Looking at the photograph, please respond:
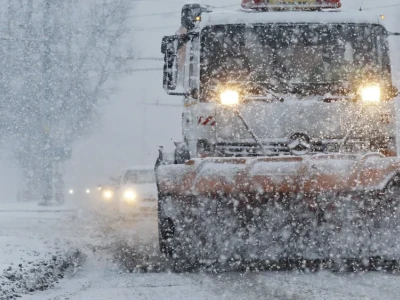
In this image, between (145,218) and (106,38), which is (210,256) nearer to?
(145,218)

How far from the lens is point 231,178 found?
24.3 ft

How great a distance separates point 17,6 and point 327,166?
95.1 ft

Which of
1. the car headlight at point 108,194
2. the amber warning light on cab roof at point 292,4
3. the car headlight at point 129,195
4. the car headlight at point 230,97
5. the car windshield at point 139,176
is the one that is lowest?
the car headlight at point 108,194

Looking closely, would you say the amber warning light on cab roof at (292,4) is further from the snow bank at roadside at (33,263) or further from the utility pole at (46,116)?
the utility pole at (46,116)

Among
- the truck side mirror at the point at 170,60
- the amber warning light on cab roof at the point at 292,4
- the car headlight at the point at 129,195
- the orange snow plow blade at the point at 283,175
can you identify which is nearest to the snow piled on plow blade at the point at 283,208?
the orange snow plow blade at the point at 283,175

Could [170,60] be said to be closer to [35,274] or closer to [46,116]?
[35,274]

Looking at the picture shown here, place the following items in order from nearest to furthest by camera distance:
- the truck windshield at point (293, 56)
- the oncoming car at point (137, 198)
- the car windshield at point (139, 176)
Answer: the truck windshield at point (293, 56) → the oncoming car at point (137, 198) → the car windshield at point (139, 176)

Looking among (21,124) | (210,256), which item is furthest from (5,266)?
(21,124)

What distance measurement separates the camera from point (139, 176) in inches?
709

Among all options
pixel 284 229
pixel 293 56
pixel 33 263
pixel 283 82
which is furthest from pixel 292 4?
pixel 33 263

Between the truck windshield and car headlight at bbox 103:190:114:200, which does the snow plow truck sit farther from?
car headlight at bbox 103:190:114:200

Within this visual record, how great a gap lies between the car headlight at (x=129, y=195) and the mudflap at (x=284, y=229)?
9.30 meters

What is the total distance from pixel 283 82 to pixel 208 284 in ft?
10.0

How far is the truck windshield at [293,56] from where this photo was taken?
888 cm
